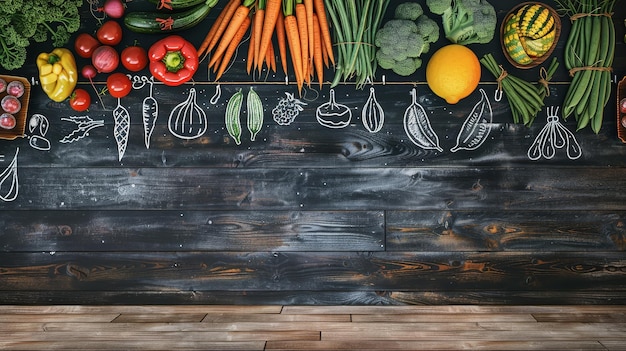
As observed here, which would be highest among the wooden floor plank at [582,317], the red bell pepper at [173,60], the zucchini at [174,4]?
the zucchini at [174,4]

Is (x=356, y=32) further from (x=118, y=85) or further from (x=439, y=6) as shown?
(x=118, y=85)

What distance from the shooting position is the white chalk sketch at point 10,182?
8.79 feet

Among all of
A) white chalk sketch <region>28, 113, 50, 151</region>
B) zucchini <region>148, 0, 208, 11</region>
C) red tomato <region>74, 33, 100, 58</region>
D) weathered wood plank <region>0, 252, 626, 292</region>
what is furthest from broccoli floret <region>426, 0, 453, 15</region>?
white chalk sketch <region>28, 113, 50, 151</region>

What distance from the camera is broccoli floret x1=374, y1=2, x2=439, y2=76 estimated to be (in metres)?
2.45

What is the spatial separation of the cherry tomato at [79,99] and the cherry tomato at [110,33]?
266mm

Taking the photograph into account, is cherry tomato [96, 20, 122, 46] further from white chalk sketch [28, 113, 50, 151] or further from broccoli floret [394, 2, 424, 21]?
broccoli floret [394, 2, 424, 21]

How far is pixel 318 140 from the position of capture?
2.68 meters

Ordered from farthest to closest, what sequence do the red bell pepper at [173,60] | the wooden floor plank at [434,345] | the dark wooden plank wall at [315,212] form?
the dark wooden plank wall at [315,212], the red bell pepper at [173,60], the wooden floor plank at [434,345]

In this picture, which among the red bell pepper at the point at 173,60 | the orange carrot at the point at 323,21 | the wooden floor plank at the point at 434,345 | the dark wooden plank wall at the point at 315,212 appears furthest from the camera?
the dark wooden plank wall at the point at 315,212

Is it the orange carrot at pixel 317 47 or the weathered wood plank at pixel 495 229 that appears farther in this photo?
the weathered wood plank at pixel 495 229

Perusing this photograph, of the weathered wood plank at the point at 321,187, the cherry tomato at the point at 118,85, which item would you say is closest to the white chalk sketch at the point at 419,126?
the weathered wood plank at the point at 321,187

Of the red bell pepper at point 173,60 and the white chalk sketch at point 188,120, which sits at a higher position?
the red bell pepper at point 173,60

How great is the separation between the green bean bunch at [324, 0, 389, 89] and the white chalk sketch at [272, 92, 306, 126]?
209mm

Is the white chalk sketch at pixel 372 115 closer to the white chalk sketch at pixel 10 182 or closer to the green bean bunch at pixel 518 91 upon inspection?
the green bean bunch at pixel 518 91
